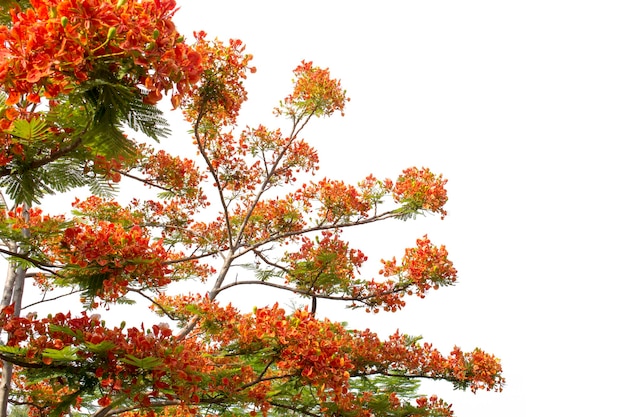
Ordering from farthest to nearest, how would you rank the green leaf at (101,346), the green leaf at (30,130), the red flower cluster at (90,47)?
the green leaf at (101,346) → the green leaf at (30,130) → the red flower cluster at (90,47)

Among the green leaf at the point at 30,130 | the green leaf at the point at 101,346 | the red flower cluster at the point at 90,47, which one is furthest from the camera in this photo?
the green leaf at the point at 101,346

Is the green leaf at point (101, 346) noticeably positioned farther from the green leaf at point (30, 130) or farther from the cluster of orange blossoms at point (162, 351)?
the green leaf at point (30, 130)

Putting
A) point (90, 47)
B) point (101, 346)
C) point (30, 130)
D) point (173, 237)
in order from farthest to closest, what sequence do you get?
point (173, 237) < point (101, 346) < point (30, 130) < point (90, 47)

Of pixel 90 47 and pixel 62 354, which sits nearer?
pixel 90 47

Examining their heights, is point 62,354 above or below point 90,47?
below

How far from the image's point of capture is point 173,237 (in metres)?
8.26

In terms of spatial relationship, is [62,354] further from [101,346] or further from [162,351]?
[162,351]

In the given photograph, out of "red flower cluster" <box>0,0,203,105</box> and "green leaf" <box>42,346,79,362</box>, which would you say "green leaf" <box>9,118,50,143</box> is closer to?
"red flower cluster" <box>0,0,203,105</box>

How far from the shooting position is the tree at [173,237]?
2.65 metres

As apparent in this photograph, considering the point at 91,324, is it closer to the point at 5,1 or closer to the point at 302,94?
the point at 5,1

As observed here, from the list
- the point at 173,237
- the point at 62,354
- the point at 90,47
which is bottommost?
the point at 62,354

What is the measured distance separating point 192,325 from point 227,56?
3.06m

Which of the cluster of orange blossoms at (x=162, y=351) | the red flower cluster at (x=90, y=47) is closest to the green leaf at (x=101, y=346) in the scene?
the cluster of orange blossoms at (x=162, y=351)

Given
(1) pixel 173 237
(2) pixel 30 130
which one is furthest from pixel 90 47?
(1) pixel 173 237
